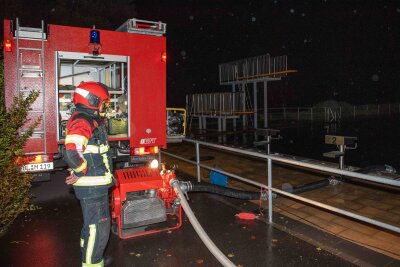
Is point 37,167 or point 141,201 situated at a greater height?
point 37,167

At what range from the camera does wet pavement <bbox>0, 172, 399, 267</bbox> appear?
3.83 meters

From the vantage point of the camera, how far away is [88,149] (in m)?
3.51

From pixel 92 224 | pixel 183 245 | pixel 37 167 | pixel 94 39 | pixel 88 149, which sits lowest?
pixel 183 245

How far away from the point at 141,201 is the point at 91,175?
98 centimetres

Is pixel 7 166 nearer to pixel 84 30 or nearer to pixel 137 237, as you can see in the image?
pixel 137 237

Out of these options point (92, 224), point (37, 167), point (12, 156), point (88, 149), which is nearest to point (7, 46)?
point (12, 156)

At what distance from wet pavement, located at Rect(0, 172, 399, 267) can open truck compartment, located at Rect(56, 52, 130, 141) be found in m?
1.63

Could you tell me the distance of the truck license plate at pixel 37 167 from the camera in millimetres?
5372

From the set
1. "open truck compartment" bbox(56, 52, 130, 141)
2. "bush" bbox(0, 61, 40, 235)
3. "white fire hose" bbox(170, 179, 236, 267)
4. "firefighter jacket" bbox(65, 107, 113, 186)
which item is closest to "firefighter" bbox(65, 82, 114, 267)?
"firefighter jacket" bbox(65, 107, 113, 186)

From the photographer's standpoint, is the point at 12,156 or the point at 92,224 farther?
the point at 12,156

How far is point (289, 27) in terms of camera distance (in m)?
32.8

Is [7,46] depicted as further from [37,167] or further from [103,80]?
[103,80]

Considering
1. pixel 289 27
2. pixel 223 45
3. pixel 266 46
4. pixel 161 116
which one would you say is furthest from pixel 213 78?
pixel 161 116

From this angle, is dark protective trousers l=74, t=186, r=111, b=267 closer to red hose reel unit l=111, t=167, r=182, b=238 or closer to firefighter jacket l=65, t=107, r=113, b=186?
firefighter jacket l=65, t=107, r=113, b=186
